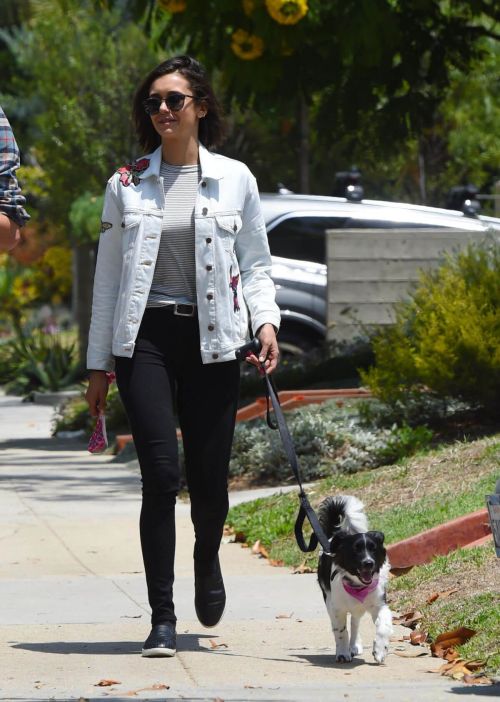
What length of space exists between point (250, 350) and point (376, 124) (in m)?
8.05

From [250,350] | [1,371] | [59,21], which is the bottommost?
[1,371]

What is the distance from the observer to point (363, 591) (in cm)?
534

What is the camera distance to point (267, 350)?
554 cm

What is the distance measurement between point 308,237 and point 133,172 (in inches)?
441

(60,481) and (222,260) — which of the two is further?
(60,481)

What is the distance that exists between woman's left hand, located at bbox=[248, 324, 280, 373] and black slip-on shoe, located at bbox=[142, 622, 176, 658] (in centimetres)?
99

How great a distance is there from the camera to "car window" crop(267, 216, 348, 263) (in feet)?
54.4

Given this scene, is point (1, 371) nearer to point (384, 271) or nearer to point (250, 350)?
point (384, 271)

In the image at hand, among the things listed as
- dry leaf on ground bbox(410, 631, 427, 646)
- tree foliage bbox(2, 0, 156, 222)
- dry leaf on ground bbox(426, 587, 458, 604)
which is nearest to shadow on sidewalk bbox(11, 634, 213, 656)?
dry leaf on ground bbox(410, 631, 427, 646)

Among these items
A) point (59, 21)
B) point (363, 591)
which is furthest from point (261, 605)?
point (59, 21)

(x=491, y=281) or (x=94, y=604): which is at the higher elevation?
(x=491, y=281)

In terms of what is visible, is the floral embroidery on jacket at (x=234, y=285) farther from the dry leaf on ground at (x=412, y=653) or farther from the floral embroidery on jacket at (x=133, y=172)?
the dry leaf on ground at (x=412, y=653)

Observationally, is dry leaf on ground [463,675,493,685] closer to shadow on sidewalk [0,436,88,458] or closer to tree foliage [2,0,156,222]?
shadow on sidewalk [0,436,88,458]

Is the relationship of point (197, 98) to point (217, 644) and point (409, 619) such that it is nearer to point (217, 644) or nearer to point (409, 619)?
point (217, 644)
